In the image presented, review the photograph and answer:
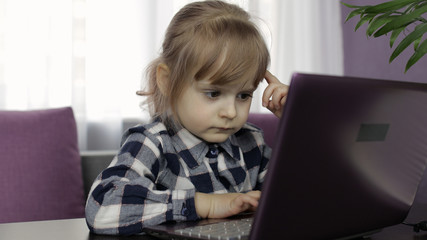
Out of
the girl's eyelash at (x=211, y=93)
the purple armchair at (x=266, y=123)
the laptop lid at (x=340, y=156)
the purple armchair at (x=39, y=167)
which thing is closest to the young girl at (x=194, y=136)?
the girl's eyelash at (x=211, y=93)

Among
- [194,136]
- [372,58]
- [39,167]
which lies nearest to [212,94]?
[194,136]

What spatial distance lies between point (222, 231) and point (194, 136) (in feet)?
1.34

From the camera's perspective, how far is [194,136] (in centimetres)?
114

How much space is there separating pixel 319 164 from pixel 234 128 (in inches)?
18.1

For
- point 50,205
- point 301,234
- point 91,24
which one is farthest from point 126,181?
point 91,24

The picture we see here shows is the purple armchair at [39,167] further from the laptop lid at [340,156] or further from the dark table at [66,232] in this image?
the laptop lid at [340,156]

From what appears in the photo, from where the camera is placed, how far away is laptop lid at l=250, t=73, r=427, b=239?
58 cm

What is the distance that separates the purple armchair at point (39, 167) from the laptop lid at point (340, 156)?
1.31 metres

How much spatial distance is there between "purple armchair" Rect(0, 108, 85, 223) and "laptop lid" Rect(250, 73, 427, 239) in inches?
51.6

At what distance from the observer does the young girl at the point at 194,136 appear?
0.89 metres

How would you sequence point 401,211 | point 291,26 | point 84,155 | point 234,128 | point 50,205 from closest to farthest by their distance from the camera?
point 401,211, point 234,128, point 50,205, point 84,155, point 291,26

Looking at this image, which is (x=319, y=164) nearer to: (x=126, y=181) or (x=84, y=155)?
(x=126, y=181)

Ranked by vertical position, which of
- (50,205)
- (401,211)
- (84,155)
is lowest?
(50,205)

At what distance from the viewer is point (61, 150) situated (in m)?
1.89
